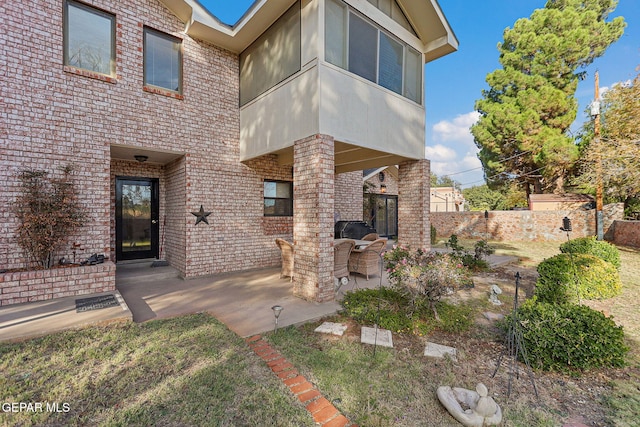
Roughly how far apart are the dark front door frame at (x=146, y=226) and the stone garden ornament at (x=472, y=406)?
295 inches

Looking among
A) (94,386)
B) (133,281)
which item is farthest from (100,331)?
(133,281)

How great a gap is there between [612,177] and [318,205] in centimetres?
1297

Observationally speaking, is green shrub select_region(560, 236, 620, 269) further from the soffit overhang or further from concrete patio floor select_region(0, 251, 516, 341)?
the soffit overhang

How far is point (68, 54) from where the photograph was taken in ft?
17.2

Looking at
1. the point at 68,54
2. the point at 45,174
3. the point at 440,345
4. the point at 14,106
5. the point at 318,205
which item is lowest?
the point at 440,345

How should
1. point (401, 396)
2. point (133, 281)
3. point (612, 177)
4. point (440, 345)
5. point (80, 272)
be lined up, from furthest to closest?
point (612, 177) < point (133, 281) < point (80, 272) < point (440, 345) < point (401, 396)

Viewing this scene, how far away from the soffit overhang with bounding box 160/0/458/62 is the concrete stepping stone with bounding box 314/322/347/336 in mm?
5870

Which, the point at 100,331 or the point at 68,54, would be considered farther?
the point at 68,54

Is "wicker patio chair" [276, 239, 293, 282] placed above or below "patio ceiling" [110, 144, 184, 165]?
below

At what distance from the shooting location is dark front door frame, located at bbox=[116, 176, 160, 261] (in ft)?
23.1

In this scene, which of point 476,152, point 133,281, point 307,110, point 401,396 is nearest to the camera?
point 401,396

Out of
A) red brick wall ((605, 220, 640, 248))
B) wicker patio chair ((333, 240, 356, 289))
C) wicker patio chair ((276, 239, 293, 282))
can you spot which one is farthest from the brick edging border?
red brick wall ((605, 220, 640, 248))

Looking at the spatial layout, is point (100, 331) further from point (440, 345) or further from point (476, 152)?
point (476, 152)

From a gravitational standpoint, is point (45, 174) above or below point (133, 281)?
above
